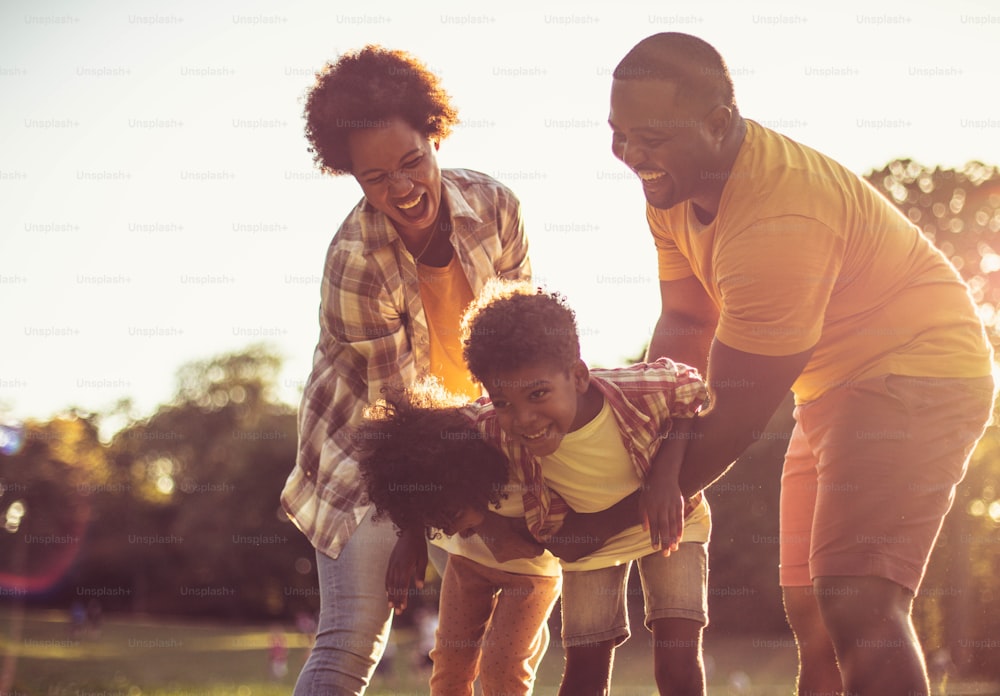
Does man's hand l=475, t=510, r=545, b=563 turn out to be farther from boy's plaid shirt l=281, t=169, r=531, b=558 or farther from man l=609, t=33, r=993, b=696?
man l=609, t=33, r=993, b=696

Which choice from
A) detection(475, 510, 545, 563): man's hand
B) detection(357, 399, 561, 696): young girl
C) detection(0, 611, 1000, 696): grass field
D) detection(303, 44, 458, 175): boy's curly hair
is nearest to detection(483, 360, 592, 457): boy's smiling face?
detection(357, 399, 561, 696): young girl

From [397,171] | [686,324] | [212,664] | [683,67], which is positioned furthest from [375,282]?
[212,664]

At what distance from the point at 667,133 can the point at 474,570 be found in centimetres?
187

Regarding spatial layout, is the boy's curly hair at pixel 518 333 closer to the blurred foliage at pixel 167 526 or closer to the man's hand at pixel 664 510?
the man's hand at pixel 664 510

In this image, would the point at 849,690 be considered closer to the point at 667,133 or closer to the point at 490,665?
the point at 490,665

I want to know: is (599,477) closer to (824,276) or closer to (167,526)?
(824,276)

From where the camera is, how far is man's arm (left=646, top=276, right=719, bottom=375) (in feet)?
14.0

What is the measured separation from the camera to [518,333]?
355 cm

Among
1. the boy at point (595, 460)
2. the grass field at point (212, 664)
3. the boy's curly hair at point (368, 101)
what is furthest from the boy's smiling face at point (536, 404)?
the grass field at point (212, 664)

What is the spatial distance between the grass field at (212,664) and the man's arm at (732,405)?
7.13 m

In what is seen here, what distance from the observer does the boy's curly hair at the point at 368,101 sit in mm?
4156

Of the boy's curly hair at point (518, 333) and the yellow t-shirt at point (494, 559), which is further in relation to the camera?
the yellow t-shirt at point (494, 559)

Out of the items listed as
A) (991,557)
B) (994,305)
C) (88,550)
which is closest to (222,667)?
(991,557)

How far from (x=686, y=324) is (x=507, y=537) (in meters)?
1.16
